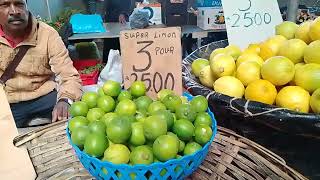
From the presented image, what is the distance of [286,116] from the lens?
31.0 inches

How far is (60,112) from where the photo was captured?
5.28 feet

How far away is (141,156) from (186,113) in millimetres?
169

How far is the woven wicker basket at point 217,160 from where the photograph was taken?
2.62 feet

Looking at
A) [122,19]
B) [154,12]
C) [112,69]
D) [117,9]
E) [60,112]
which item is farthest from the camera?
[117,9]

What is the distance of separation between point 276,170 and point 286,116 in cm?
14

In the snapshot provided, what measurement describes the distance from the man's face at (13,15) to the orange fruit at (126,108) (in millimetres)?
1323

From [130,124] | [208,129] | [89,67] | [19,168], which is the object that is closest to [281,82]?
[208,129]

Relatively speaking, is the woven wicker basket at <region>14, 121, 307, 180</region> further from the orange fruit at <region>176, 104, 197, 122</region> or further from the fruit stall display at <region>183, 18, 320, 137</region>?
the orange fruit at <region>176, 104, 197, 122</region>

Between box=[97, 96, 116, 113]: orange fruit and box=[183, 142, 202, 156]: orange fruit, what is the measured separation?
237 mm

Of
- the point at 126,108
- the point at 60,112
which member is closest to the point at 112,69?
the point at 60,112

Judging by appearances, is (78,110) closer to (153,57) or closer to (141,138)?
(141,138)

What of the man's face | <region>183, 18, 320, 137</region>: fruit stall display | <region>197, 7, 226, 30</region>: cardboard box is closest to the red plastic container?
the man's face

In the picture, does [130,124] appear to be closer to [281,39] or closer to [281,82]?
[281,82]

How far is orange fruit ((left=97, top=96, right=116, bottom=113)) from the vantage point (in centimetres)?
78
